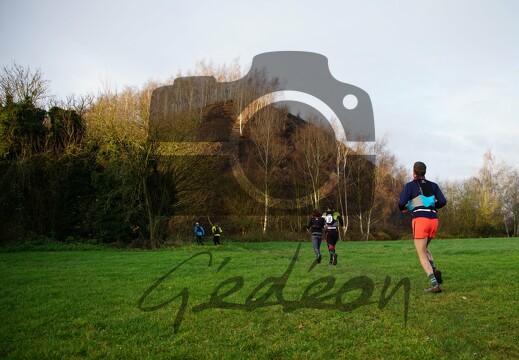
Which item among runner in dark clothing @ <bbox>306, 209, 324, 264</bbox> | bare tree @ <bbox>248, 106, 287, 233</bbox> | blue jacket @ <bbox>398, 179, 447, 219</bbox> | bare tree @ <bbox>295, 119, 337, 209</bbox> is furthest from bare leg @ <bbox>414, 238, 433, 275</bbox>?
bare tree @ <bbox>295, 119, 337, 209</bbox>

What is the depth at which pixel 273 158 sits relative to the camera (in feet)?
175

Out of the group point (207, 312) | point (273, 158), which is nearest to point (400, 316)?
point (207, 312)

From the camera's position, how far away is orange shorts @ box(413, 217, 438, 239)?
8.41 m

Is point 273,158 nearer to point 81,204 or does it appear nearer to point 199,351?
point 81,204

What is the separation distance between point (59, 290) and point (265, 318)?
6.05 metres

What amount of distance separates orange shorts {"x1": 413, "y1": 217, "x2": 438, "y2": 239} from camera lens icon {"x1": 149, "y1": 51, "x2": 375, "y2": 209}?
973 inches

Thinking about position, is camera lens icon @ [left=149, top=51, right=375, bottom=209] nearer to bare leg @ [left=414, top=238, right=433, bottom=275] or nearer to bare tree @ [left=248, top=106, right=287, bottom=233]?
bare tree @ [left=248, top=106, right=287, bottom=233]

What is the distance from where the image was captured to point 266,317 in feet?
23.9

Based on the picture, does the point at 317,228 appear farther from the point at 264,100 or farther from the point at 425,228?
the point at 264,100

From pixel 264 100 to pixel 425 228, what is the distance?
57797 millimetres

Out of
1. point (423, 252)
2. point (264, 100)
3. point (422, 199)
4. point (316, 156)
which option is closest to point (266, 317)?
point (423, 252)

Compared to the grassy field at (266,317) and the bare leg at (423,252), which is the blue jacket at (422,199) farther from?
the grassy field at (266,317)

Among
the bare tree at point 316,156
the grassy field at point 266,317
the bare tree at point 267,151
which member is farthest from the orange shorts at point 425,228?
the bare tree at point 316,156

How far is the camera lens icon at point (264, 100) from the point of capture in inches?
1429
